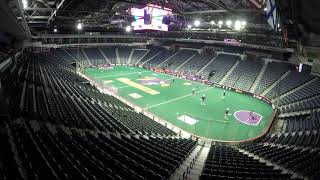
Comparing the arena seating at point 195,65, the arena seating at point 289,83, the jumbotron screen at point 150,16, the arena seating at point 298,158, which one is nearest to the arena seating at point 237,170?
the arena seating at point 298,158

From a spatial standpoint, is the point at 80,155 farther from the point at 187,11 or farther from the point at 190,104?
the point at 187,11

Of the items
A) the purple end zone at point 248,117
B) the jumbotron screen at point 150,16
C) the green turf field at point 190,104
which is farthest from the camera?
the jumbotron screen at point 150,16

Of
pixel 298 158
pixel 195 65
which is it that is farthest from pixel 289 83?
pixel 298 158

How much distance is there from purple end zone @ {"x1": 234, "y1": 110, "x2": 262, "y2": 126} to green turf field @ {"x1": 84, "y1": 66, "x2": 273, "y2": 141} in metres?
0.44

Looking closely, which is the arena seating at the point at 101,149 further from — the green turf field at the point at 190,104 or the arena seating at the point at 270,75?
the arena seating at the point at 270,75

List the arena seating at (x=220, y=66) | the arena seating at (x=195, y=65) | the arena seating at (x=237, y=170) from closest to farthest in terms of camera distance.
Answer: the arena seating at (x=237, y=170)
the arena seating at (x=220, y=66)
the arena seating at (x=195, y=65)

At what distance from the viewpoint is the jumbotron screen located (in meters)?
37.4

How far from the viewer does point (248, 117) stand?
2675 centimetres

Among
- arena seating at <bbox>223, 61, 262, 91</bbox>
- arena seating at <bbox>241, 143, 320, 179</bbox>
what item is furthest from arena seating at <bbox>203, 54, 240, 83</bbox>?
arena seating at <bbox>241, 143, 320, 179</bbox>

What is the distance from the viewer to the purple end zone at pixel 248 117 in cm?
2533

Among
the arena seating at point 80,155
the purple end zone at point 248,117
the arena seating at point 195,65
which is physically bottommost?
the purple end zone at point 248,117

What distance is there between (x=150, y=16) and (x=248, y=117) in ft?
69.4

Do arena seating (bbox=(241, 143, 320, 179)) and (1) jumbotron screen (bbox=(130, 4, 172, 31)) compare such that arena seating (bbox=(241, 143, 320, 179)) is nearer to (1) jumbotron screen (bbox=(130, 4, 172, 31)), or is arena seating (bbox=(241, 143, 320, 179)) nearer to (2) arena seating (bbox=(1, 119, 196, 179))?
(2) arena seating (bbox=(1, 119, 196, 179))

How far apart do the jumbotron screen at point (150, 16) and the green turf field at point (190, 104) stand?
30.1 feet
